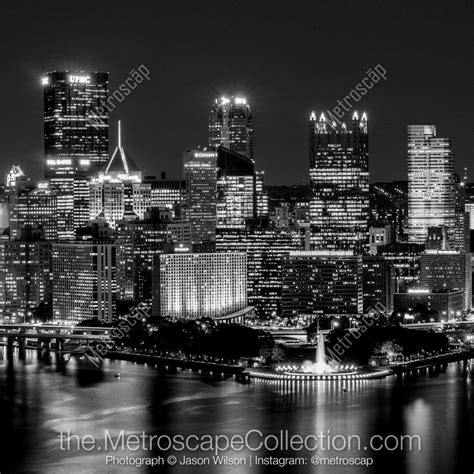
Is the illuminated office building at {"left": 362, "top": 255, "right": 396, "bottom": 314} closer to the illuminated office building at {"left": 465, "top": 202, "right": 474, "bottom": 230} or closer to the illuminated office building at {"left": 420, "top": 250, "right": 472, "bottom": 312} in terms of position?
the illuminated office building at {"left": 420, "top": 250, "right": 472, "bottom": 312}

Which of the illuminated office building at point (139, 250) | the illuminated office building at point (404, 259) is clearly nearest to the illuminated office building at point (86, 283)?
the illuminated office building at point (139, 250)

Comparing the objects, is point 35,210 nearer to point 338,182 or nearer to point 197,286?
point 338,182

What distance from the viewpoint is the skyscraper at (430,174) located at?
50438mm

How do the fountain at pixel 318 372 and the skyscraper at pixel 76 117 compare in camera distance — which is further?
the skyscraper at pixel 76 117

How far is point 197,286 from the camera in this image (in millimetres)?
37094

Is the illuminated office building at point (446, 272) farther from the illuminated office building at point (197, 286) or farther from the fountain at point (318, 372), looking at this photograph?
the fountain at point (318, 372)

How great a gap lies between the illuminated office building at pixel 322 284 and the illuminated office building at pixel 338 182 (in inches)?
307

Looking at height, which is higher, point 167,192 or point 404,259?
point 167,192

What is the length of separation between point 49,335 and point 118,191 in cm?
1244

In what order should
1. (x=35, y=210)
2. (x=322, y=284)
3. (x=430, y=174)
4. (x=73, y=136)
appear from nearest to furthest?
(x=322, y=284)
(x=35, y=210)
(x=73, y=136)
(x=430, y=174)

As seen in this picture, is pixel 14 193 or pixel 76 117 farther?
pixel 76 117

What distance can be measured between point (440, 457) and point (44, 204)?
26.8 m

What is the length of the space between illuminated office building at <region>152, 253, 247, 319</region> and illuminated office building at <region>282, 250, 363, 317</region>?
1700 millimetres

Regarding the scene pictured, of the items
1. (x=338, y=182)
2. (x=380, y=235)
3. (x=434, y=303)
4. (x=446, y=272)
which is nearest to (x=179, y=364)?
(x=434, y=303)
